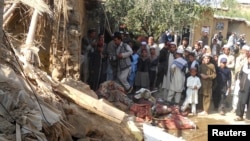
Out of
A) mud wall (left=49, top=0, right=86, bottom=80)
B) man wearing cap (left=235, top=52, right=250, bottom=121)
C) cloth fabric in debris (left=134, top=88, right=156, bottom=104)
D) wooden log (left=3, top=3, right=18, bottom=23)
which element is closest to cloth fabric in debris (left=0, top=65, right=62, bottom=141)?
wooden log (left=3, top=3, right=18, bottom=23)

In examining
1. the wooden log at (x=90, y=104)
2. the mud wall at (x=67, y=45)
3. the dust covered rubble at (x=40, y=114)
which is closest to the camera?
the dust covered rubble at (x=40, y=114)

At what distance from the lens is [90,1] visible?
1406 centimetres

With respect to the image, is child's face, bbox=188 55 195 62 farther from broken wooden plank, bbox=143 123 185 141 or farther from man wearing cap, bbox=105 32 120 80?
broken wooden plank, bbox=143 123 185 141

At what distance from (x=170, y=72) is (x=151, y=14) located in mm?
6180

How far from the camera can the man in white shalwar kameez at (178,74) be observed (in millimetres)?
10797

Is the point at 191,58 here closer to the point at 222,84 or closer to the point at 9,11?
the point at 222,84

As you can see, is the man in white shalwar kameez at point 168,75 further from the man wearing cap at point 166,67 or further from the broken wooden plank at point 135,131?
the broken wooden plank at point 135,131

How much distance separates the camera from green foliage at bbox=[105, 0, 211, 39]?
54.1 ft

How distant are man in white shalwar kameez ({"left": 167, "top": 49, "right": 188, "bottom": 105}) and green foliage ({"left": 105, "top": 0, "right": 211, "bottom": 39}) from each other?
5.79m

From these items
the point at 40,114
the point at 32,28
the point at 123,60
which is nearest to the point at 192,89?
the point at 123,60

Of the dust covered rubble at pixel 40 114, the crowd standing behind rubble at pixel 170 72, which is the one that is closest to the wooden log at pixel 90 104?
the dust covered rubble at pixel 40 114

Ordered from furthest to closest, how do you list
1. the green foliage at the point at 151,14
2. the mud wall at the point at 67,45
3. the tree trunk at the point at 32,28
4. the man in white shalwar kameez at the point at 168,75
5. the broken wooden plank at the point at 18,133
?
the green foliage at the point at 151,14 → the man in white shalwar kameez at the point at 168,75 → the mud wall at the point at 67,45 → the tree trunk at the point at 32,28 → the broken wooden plank at the point at 18,133


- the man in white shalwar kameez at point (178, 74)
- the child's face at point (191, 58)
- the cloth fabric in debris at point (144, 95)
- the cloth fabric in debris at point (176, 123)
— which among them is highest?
the child's face at point (191, 58)

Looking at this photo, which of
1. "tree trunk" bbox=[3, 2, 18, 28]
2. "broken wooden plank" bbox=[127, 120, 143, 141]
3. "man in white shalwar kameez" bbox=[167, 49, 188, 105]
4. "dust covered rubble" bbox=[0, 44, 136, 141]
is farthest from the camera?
"man in white shalwar kameez" bbox=[167, 49, 188, 105]
